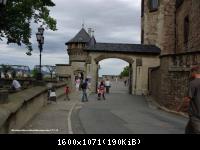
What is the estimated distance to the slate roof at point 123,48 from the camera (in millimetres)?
41700

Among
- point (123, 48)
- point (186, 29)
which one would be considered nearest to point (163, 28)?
point (123, 48)

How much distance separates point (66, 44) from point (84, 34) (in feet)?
10.8

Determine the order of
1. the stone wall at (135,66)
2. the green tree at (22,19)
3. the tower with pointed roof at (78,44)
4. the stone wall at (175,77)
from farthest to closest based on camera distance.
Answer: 1. the tower with pointed roof at (78,44)
2. the stone wall at (135,66)
3. the green tree at (22,19)
4. the stone wall at (175,77)

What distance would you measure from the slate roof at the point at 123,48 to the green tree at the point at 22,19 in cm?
929

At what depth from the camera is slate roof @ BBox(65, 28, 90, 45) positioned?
2744 inches

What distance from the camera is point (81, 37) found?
70.2m

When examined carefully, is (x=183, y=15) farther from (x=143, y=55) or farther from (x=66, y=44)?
(x=66, y=44)

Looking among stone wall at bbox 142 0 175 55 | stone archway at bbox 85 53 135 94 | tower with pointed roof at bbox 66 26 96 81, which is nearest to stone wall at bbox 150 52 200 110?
stone archway at bbox 85 53 135 94

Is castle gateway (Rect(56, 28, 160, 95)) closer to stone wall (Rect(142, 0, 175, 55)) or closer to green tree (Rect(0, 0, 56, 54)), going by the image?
stone wall (Rect(142, 0, 175, 55))

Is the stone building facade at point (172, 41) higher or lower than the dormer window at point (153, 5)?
lower

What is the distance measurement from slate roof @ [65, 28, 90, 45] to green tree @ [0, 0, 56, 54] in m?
36.1

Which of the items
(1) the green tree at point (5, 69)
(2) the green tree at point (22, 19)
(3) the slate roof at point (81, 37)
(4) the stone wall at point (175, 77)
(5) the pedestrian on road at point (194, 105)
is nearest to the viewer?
(5) the pedestrian on road at point (194, 105)

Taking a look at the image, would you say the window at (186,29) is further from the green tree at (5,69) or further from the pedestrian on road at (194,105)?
the pedestrian on road at (194,105)

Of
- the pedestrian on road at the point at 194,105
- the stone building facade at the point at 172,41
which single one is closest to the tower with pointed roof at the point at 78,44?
the stone building facade at the point at 172,41
